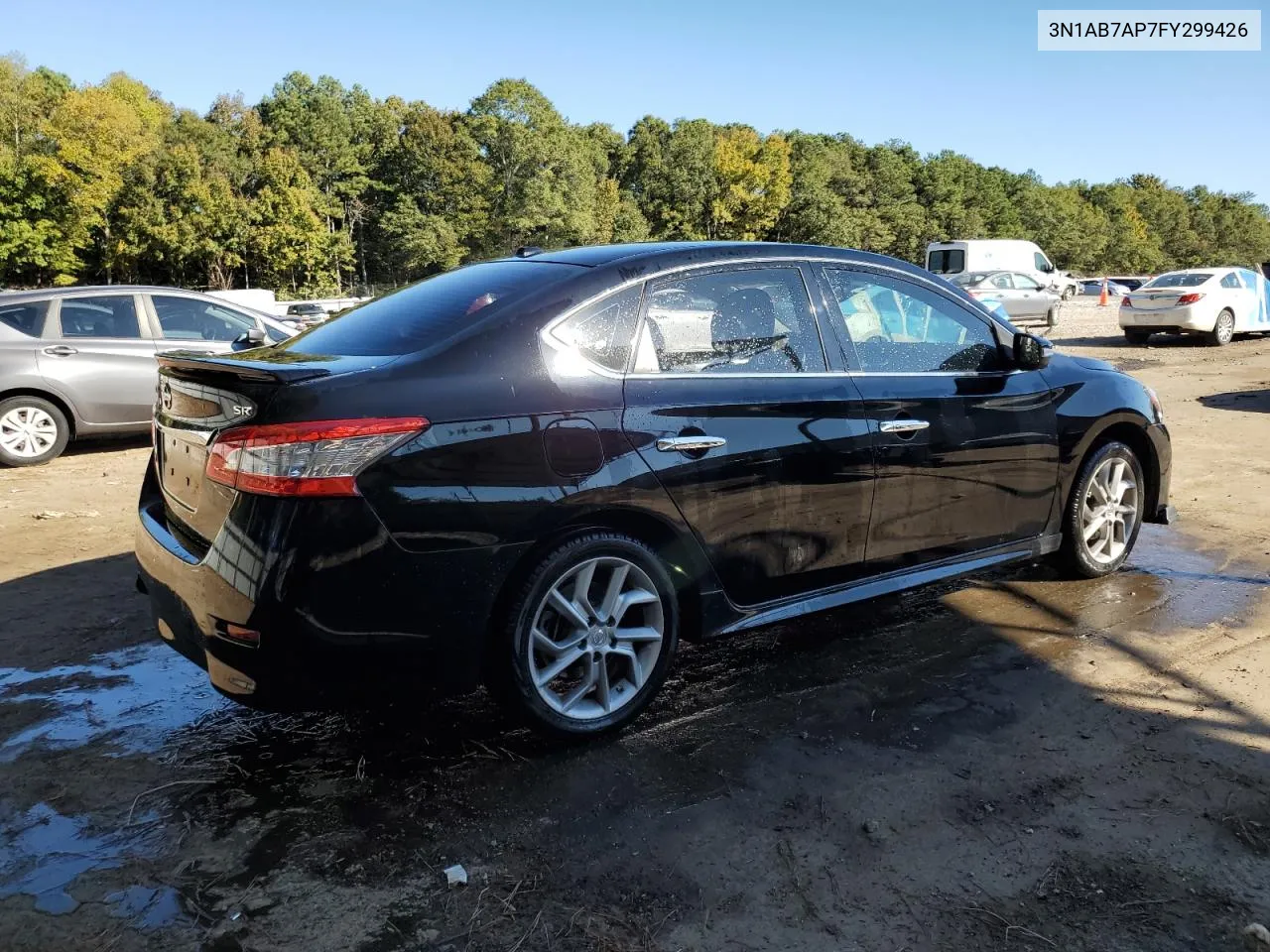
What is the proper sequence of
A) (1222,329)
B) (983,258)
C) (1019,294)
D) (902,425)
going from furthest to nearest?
(983,258) → (1019,294) → (1222,329) → (902,425)

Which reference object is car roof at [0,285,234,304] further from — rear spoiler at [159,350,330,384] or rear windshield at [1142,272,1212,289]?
rear windshield at [1142,272,1212,289]

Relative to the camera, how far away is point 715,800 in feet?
10.1

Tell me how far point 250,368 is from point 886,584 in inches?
99.9

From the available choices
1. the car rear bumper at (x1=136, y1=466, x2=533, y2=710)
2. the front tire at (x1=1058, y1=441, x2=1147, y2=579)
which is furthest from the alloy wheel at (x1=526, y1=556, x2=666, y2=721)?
the front tire at (x1=1058, y1=441, x2=1147, y2=579)

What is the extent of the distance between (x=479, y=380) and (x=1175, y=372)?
1497 cm

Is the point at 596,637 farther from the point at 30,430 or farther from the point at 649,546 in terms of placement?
the point at 30,430

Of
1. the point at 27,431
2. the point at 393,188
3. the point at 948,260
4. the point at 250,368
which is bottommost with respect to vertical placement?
the point at 27,431

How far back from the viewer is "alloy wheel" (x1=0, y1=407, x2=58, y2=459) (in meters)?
8.74

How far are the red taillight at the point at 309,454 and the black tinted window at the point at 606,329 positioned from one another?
2.43ft

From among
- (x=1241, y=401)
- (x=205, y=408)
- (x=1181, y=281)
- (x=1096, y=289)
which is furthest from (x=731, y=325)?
(x=1096, y=289)

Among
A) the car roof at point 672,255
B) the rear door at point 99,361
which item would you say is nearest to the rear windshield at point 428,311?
the car roof at point 672,255

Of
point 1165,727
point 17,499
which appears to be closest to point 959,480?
point 1165,727

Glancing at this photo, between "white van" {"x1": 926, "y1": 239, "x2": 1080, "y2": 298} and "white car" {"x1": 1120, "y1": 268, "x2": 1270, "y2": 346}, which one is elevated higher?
"white van" {"x1": 926, "y1": 239, "x2": 1080, "y2": 298}

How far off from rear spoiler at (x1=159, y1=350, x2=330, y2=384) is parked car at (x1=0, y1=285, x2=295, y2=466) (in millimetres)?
6279
